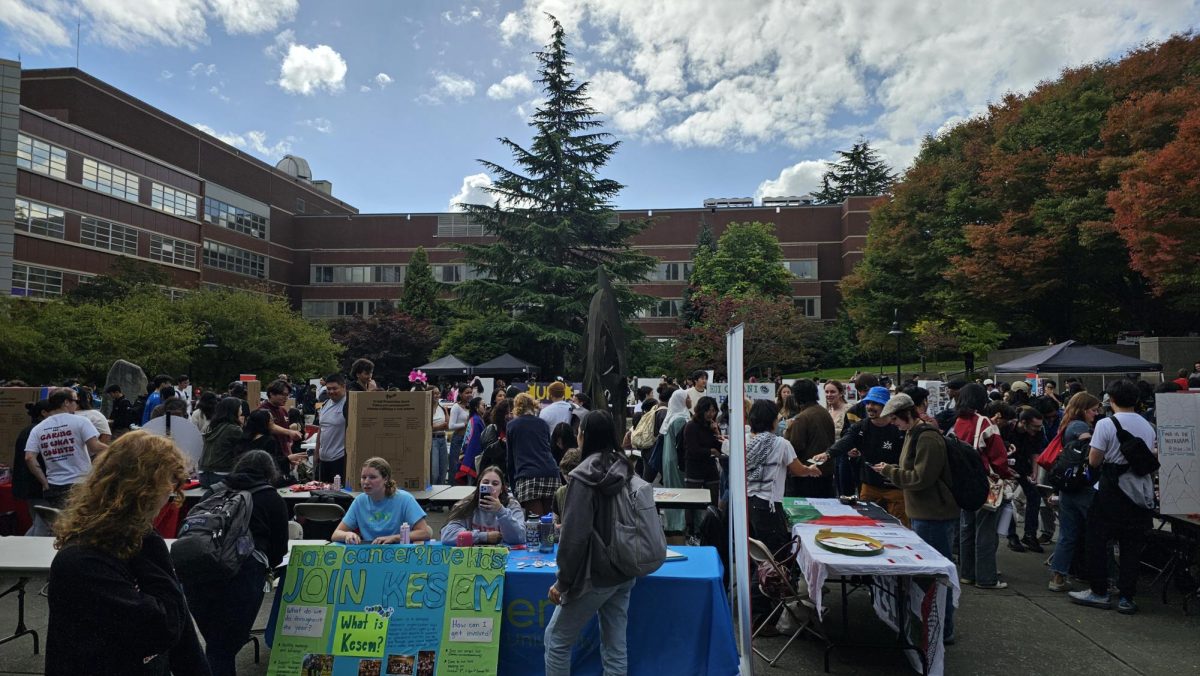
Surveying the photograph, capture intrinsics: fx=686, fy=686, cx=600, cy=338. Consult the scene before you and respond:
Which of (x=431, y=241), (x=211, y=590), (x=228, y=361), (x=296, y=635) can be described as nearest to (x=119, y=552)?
(x=211, y=590)

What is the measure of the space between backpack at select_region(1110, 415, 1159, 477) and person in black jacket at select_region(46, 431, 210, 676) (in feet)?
23.9

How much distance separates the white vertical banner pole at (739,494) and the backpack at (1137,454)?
161 inches

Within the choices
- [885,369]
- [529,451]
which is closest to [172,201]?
[529,451]

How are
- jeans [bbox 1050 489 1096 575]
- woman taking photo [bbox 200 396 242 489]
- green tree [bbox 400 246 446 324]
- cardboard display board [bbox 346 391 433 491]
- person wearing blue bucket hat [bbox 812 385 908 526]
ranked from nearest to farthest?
woman taking photo [bbox 200 396 242 489], jeans [bbox 1050 489 1096 575], cardboard display board [bbox 346 391 433 491], person wearing blue bucket hat [bbox 812 385 908 526], green tree [bbox 400 246 446 324]

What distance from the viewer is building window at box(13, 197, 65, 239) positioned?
3488cm

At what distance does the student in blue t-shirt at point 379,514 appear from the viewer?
5047 millimetres

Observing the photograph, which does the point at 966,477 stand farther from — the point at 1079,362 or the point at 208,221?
the point at 208,221

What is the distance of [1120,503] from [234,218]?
196 ft

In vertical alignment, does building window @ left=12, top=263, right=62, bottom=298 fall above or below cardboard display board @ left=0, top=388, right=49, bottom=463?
above

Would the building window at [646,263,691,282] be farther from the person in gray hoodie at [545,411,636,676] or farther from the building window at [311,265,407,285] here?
the person in gray hoodie at [545,411,636,676]

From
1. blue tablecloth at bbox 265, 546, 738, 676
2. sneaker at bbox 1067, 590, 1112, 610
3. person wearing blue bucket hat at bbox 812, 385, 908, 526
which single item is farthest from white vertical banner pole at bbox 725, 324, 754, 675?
sneaker at bbox 1067, 590, 1112, 610

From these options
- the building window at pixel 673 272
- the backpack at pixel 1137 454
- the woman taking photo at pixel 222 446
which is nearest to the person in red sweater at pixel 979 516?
the backpack at pixel 1137 454

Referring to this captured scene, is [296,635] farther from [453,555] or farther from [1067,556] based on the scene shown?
[1067,556]

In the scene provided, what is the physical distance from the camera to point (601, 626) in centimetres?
408
